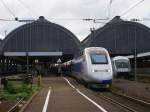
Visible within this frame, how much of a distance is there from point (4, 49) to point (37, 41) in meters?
7.22

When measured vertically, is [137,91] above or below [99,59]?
below

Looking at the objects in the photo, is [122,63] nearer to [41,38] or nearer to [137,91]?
[137,91]

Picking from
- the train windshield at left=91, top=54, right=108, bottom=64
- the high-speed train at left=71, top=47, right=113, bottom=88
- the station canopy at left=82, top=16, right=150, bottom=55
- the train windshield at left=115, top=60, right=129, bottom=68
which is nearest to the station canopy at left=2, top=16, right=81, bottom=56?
the station canopy at left=82, top=16, right=150, bottom=55

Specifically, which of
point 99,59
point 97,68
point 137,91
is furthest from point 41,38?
point 137,91

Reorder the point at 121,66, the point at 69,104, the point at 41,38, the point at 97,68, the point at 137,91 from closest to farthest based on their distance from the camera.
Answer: the point at 69,104, the point at 137,91, the point at 97,68, the point at 121,66, the point at 41,38

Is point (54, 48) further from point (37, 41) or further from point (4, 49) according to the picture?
point (4, 49)

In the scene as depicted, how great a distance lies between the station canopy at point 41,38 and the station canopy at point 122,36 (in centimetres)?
493

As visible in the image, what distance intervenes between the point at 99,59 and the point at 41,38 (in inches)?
2414

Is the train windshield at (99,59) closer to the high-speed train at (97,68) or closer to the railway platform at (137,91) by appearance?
the high-speed train at (97,68)

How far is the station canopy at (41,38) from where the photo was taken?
10100 cm

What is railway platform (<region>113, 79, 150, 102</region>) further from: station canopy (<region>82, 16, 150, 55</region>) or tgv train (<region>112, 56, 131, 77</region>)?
station canopy (<region>82, 16, 150, 55</region>)

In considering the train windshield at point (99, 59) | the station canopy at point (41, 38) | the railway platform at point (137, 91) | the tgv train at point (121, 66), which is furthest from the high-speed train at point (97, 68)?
the station canopy at point (41, 38)

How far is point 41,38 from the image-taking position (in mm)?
101938

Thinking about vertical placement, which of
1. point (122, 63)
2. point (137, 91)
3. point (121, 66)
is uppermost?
point (122, 63)
